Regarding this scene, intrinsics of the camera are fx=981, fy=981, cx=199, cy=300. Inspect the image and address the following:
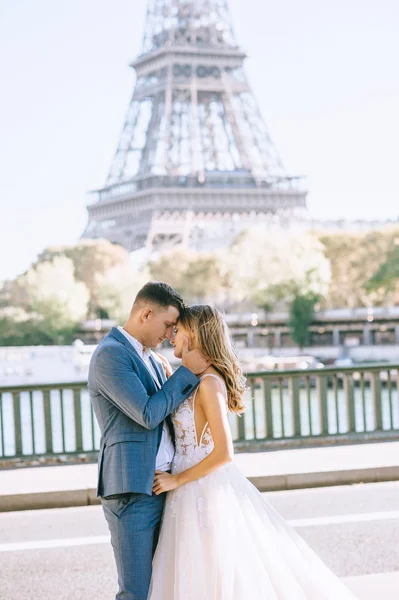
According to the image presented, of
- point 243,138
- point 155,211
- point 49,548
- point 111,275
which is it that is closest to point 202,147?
point 243,138

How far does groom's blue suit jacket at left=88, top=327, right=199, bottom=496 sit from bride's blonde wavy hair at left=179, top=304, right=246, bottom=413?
0.12m

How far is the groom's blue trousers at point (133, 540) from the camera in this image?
11.9 feet

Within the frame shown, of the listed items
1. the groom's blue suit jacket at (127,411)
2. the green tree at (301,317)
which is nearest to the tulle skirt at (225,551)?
the groom's blue suit jacket at (127,411)

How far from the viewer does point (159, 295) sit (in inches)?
145

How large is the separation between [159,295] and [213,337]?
26cm

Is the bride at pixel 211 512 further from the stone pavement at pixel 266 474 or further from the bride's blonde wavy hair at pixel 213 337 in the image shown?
the stone pavement at pixel 266 474

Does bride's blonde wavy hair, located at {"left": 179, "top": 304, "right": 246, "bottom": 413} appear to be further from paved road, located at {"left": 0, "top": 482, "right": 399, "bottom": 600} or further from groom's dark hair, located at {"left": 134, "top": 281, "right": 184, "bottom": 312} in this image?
paved road, located at {"left": 0, "top": 482, "right": 399, "bottom": 600}

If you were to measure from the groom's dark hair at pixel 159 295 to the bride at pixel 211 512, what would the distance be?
0.24 feet

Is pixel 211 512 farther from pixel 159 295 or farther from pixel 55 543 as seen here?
pixel 55 543

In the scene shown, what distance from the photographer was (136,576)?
142 inches

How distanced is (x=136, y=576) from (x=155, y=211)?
67.4 m

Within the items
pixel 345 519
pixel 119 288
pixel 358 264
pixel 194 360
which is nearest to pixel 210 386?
pixel 194 360

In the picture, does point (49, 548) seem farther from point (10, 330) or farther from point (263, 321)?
point (10, 330)

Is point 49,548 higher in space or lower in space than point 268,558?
lower
